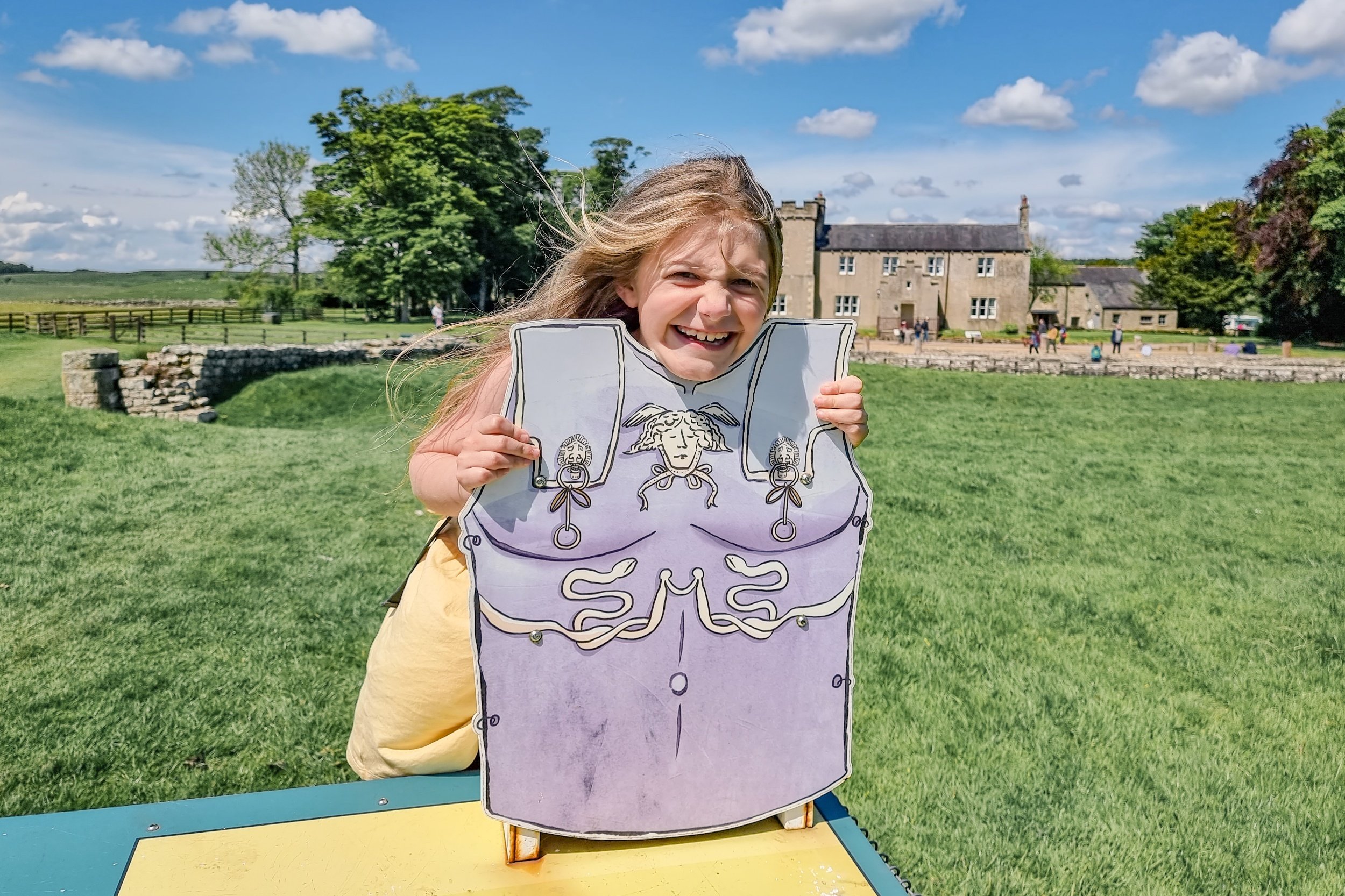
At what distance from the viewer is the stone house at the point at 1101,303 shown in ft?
205

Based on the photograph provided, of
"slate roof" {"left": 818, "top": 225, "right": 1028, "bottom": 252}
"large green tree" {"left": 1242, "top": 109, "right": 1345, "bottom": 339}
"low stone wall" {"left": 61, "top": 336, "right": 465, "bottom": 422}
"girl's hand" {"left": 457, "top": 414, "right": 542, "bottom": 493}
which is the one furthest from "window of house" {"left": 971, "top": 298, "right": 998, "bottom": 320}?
"girl's hand" {"left": 457, "top": 414, "right": 542, "bottom": 493}

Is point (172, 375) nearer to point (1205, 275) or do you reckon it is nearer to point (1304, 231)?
point (1304, 231)

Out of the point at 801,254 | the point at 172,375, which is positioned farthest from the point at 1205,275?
the point at 172,375

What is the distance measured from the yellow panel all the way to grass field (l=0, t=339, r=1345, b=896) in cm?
119

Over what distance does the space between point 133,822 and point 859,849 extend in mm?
1698

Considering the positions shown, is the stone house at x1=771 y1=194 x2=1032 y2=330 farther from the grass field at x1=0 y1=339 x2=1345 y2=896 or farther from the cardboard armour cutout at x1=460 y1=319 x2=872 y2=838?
the cardboard armour cutout at x1=460 y1=319 x2=872 y2=838

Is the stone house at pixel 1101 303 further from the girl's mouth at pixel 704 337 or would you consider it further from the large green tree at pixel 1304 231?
the girl's mouth at pixel 704 337

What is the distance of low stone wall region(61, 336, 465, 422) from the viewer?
15.0 meters

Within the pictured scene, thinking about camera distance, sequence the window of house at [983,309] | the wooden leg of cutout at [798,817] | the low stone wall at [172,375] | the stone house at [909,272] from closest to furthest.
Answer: the wooden leg of cutout at [798,817] → the low stone wall at [172,375] → the stone house at [909,272] → the window of house at [983,309]

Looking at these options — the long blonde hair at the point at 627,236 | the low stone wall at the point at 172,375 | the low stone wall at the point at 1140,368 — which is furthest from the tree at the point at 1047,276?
the long blonde hair at the point at 627,236

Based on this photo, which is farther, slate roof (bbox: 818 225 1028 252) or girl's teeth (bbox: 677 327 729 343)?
slate roof (bbox: 818 225 1028 252)

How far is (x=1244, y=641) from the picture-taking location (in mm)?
5828

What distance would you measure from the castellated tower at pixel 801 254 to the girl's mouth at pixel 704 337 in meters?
47.3

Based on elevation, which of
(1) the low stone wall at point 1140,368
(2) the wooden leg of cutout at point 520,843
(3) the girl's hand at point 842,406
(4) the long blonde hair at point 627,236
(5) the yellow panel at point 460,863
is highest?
(4) the long blonde hair at point 627,236
